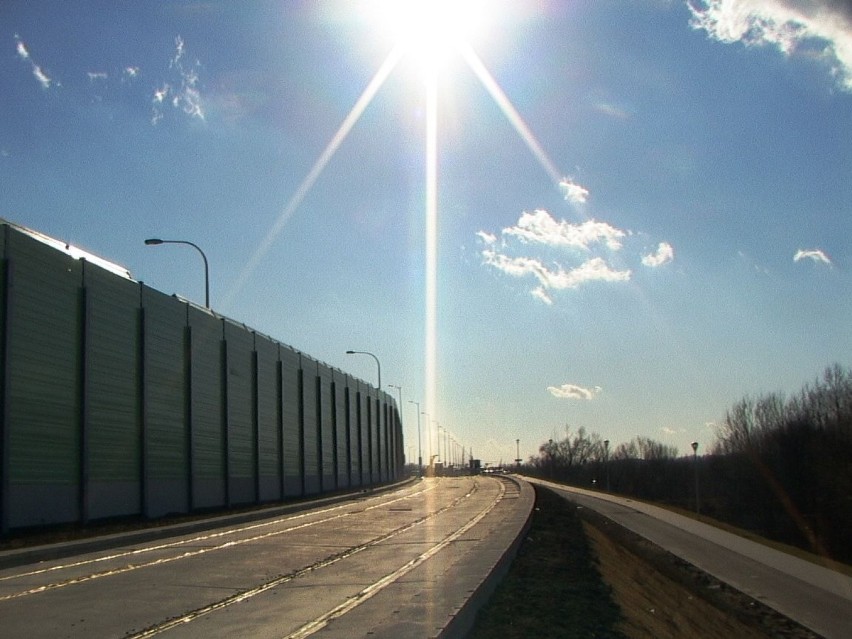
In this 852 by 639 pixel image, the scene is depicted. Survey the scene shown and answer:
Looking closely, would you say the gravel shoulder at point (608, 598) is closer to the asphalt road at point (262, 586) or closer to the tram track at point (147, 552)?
the asphalt road at point (262, 586)

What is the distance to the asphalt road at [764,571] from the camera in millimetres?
25250

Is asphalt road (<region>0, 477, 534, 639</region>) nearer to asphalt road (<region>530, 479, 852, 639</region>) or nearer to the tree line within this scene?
asphalt road (<region>530, 479, 852, 639</region>)

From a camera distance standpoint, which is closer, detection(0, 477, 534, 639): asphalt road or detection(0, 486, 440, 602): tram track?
detection(0, 477, 534, 639): asphalt road

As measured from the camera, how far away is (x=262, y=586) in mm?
13055

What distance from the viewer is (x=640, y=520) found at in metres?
46.0

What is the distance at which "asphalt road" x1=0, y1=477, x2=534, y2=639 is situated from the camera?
9641 mm

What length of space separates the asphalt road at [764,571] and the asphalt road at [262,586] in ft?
30.4

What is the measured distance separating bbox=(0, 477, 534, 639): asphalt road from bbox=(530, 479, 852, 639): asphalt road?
9.27 m

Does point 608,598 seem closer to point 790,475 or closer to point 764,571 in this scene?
point 764,571

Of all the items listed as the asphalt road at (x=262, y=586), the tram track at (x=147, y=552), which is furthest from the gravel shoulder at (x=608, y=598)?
the tram track at (x=147, y=552)

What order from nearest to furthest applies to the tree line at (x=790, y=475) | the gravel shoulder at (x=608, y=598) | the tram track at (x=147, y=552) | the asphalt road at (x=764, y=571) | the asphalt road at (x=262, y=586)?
1. the asphalt road at (x=262, y=586)
2. the gravel shoulder at (x=608, y=598)
3. the tram track at (x=147, y=552)
4. the asphalt road at (x=764, y=571)
5. the tree line at (x=790, y=475)

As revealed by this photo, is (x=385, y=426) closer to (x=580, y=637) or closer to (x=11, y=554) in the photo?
(x=11, y=554)

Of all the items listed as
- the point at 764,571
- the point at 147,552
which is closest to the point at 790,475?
the point at 764,571

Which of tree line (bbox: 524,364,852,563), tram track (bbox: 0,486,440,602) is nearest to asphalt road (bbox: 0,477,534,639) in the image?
tram track (bbox: 0,486,440,602)
